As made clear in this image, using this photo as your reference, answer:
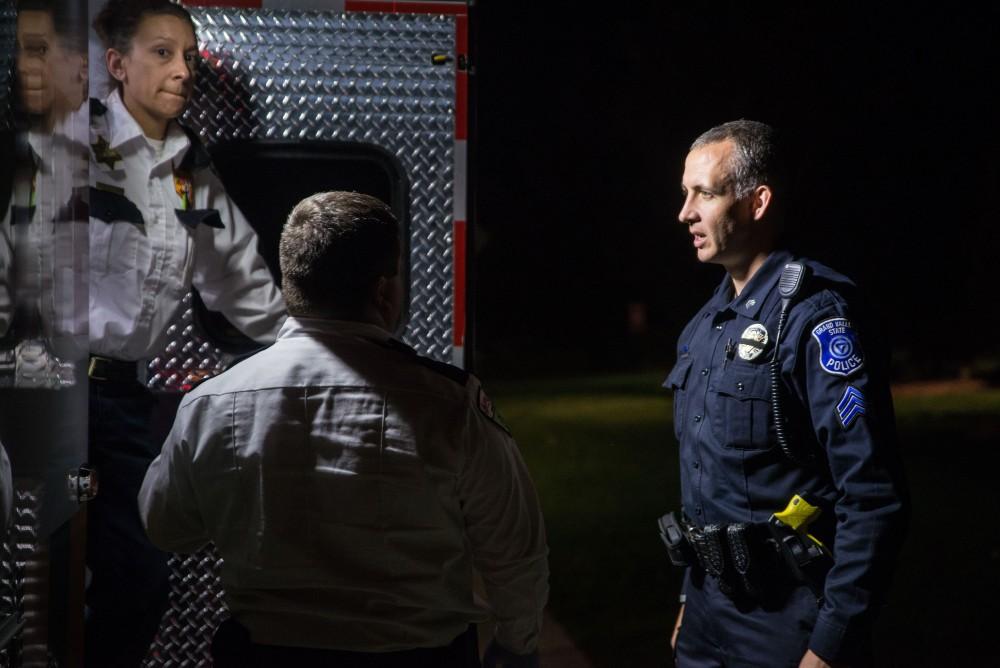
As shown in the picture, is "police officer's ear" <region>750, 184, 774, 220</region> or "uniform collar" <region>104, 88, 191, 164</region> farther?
"uniform collar" <region>104, 88, 191, 164</region>

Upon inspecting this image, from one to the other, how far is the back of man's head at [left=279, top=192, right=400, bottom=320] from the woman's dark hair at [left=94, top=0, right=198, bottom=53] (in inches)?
60.7

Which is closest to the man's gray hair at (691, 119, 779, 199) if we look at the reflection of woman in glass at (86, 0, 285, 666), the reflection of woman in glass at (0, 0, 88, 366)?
the reflection of woman in glass at (0, 0, 88, 366)

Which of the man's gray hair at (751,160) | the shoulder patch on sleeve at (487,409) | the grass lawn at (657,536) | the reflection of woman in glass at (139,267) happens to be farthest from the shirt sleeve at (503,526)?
the grass lawn at (657,536)

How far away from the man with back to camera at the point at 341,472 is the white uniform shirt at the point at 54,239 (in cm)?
34

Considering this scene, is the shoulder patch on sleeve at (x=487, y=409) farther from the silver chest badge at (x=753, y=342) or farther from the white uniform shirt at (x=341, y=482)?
the silver chest badge at (x=753, y=342)

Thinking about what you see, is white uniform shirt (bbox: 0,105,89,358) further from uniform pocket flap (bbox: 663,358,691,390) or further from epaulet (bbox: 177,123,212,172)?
uniform pocket flap (bbox: 663,358,691,390)

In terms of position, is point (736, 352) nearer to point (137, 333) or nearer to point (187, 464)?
point (187, 464)

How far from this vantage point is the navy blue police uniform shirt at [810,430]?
2160 millimetres

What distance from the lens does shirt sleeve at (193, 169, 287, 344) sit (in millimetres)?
3301

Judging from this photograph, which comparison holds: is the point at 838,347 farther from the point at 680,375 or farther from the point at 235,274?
the point at 235,274

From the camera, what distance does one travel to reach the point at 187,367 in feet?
10.9

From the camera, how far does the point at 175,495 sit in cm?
203

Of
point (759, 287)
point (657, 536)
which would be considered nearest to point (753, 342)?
point (759, 287)

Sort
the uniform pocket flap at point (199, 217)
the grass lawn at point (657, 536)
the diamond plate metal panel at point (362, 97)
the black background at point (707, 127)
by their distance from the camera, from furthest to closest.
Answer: the black background at point (707, 127) < the grass lawn at point (657, 536) < the diamond plate metal panel at point (362, 97) < the uniform pocket flap at point (199, 217)
